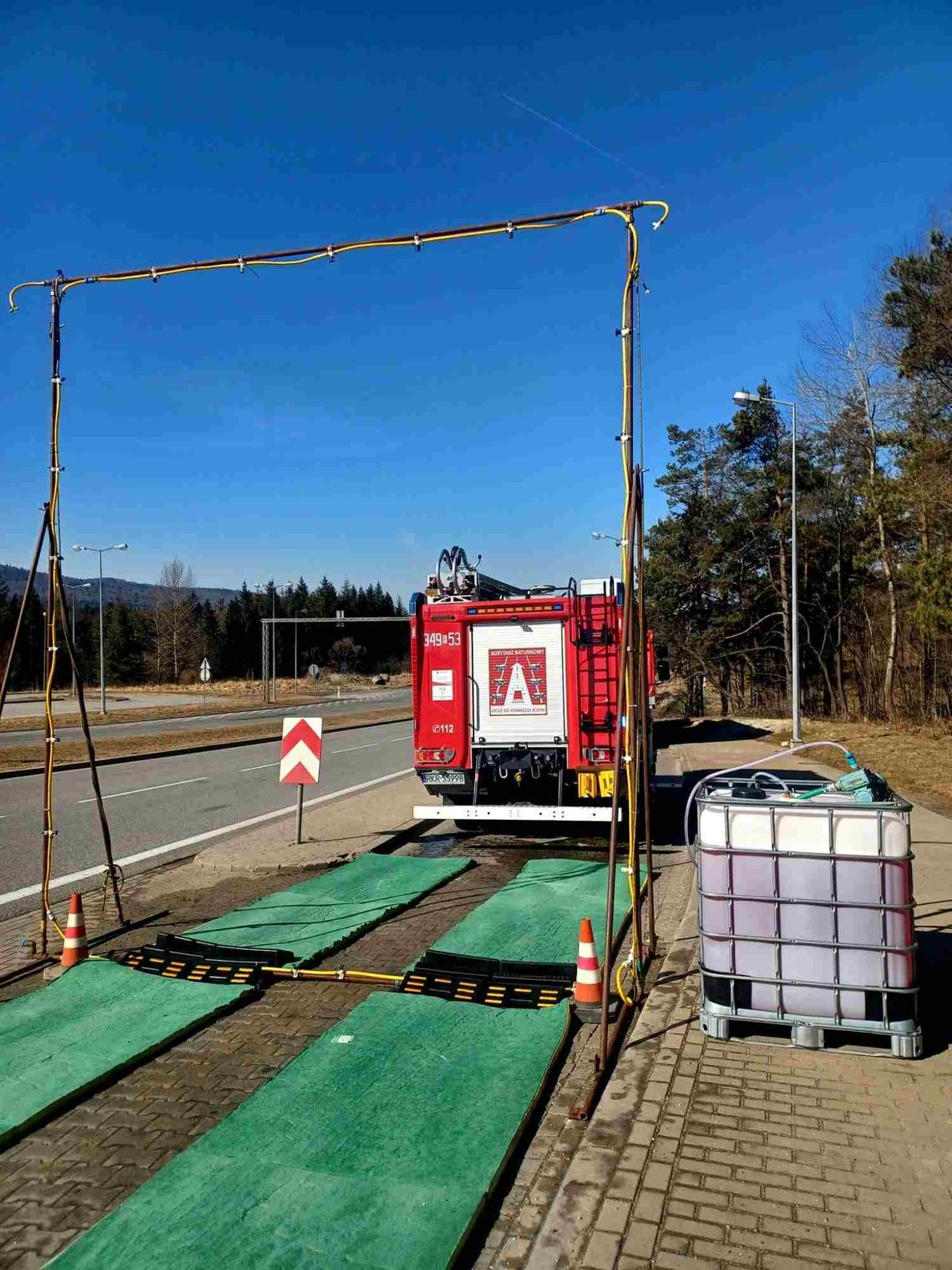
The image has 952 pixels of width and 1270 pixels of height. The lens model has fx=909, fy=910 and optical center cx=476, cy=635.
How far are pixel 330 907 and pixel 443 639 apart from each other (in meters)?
3.98

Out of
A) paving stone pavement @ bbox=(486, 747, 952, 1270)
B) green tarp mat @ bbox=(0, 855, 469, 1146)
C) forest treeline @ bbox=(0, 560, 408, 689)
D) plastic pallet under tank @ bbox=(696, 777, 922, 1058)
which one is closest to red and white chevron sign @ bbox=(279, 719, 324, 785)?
green tarp mat @ bbox=(0, 855, 469, 1146)

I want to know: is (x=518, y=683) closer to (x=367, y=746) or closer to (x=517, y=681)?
(x=517, y=681)

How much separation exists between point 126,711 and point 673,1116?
44.4 m

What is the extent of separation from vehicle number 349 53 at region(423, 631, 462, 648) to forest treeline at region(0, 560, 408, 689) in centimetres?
6385

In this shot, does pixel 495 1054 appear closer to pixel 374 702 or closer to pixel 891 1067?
pixel 891 1067

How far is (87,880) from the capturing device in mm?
9305

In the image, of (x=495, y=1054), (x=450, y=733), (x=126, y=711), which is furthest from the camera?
(x=126, y=711)

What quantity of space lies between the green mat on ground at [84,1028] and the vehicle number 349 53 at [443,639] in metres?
5.57

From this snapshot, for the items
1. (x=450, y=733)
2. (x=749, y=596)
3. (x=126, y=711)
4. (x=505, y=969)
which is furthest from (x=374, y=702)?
(x=505, y=969)

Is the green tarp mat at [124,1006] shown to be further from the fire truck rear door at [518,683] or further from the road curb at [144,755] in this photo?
the road curb at [144,755]

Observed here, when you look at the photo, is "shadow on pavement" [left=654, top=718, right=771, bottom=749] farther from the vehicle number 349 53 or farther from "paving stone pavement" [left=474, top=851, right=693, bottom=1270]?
"paving stone pavement" [left=474, top=851, right=693, bottom=1270]

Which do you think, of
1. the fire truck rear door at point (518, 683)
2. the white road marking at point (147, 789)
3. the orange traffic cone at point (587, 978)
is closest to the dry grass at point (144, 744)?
the white road marking at point (147, 789)

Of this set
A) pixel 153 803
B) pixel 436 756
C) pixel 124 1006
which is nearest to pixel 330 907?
pixel 124 1006

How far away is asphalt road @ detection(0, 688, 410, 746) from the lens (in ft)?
98.4
